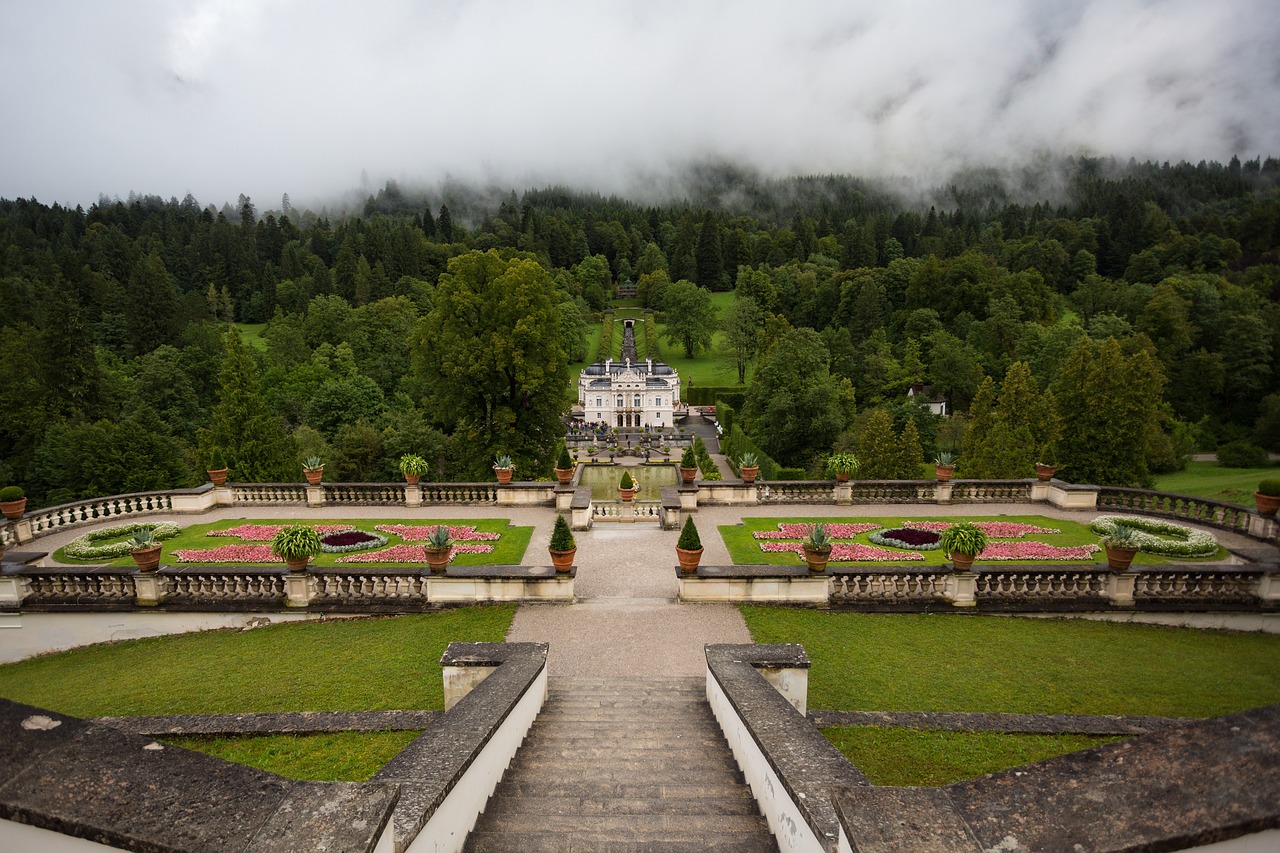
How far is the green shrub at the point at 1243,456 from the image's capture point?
174 ft

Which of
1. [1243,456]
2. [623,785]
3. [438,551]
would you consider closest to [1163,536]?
[623,785]

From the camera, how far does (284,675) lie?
42.5ft

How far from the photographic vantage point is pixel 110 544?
20.7 meters

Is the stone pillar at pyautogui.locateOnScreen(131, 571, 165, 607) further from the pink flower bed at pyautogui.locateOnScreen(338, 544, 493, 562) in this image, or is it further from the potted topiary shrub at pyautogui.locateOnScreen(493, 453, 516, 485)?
the potted topiary shrub at pyautogui.locateOnScreen(493, 453, 516, 485)

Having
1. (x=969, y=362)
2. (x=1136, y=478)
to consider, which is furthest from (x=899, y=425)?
(x=1136, y=478)

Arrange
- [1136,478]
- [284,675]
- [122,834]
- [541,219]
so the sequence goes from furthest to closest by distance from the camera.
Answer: [541,219] < [1136,478] < [284,675] < [122,834]

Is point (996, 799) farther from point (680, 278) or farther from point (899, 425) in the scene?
point (680, 278)

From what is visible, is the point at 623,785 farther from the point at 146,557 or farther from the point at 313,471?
the point at 313,471

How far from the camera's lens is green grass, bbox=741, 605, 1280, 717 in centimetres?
1171

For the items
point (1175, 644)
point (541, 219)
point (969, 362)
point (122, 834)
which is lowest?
point (1175, 644)

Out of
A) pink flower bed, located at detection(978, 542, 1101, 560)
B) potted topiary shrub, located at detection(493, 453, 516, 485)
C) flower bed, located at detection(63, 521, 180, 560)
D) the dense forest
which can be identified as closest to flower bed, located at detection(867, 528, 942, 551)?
pink flower bed, located at detection(978, 542, 1101, 560)

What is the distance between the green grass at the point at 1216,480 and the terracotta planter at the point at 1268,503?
Answer: 55.4 feet

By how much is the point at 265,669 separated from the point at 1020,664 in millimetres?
14336

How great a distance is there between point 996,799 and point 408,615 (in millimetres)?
13668
